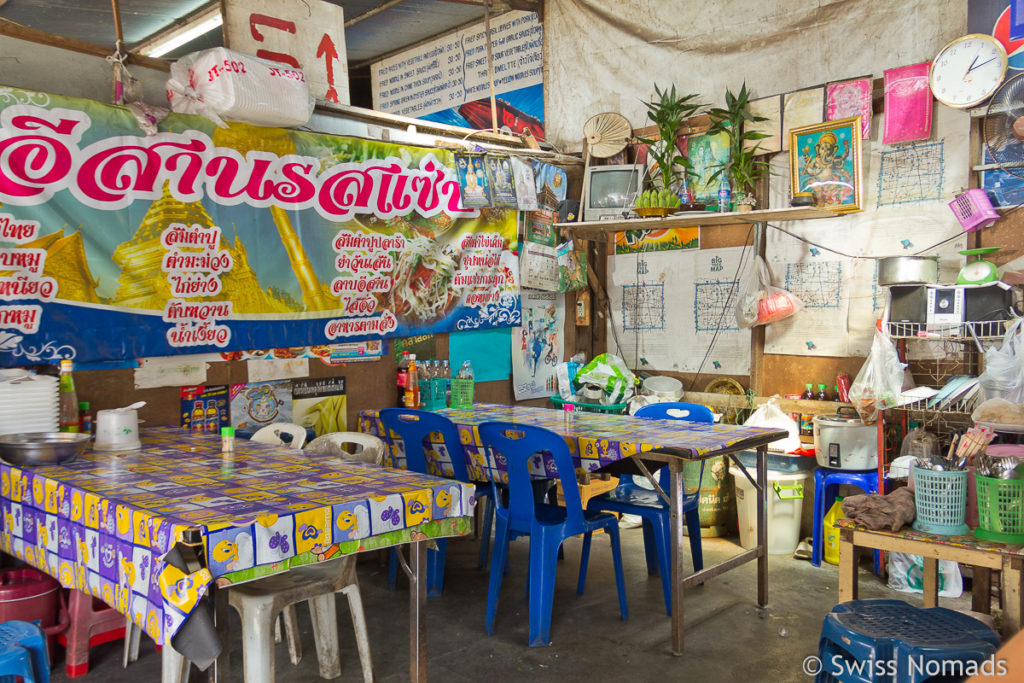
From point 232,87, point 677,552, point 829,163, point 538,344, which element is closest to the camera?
point 677,552

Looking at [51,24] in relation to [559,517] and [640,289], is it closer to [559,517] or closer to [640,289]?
[640,289]

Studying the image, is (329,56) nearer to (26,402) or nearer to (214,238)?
(214,238)

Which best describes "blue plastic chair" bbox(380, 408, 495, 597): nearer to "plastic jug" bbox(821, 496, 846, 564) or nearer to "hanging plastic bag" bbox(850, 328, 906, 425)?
"plastic jug" bbox(821, 496, 846, 564)

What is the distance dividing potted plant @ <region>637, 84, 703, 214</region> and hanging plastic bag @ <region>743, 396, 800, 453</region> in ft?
5.10

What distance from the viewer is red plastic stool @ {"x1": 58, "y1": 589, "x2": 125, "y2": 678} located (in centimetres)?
319

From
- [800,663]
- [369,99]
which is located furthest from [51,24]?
[800,663]

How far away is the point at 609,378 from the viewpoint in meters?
5.77

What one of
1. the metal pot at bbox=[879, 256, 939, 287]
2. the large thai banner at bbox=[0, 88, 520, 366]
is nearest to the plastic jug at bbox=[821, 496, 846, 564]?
the metal pot at bbox=[879, 256, 939, 287]

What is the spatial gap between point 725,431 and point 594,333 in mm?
2762

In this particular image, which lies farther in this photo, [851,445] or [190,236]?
[851,445]

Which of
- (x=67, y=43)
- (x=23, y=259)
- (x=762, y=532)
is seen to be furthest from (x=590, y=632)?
(x=67, y=43)

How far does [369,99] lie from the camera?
8.72 m

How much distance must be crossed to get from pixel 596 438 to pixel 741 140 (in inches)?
108

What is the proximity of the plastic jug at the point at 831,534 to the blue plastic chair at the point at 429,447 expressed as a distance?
206cm
